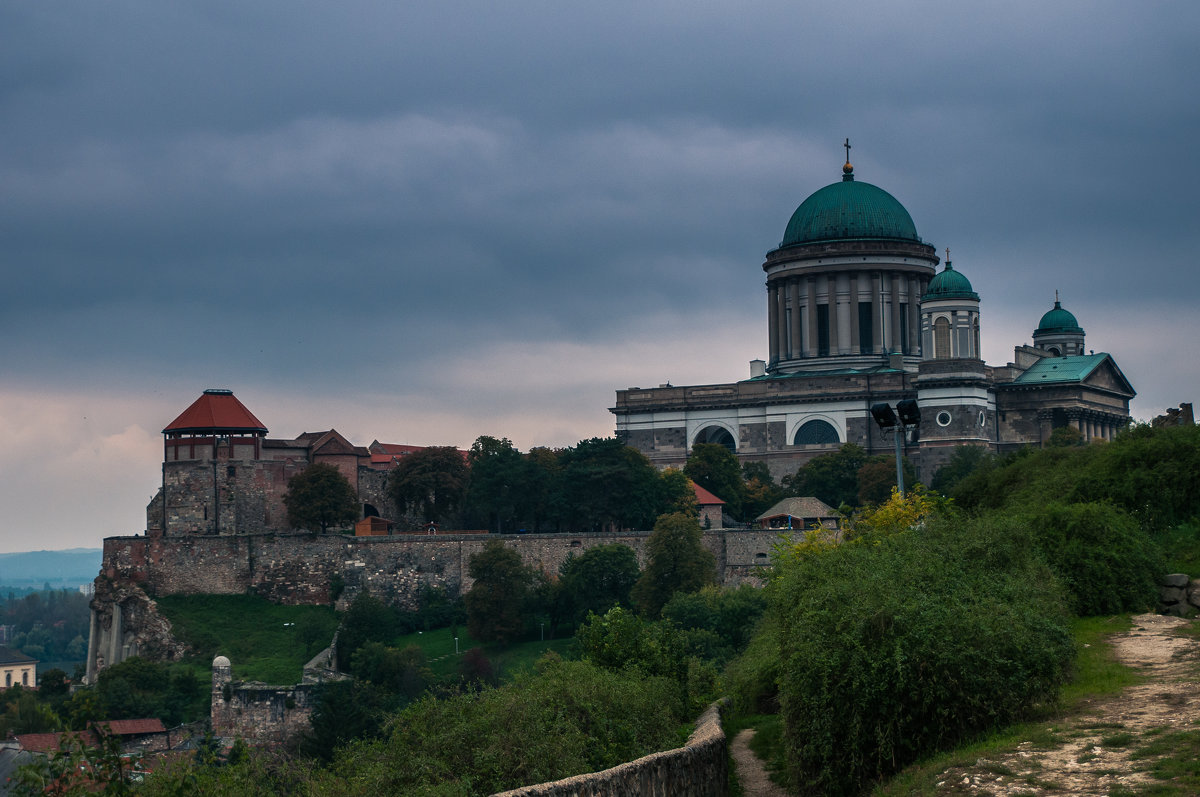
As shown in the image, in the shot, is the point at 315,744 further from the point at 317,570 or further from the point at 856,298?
the point at 856,298

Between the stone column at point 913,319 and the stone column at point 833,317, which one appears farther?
the stone column at point 913,319

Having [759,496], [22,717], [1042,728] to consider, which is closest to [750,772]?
[1042,728]

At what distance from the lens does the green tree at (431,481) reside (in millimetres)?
73438

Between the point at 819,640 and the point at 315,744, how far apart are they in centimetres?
3694

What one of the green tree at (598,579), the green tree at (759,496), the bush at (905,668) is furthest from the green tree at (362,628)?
the bush at (905,668)

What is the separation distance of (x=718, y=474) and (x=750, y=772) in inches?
2222

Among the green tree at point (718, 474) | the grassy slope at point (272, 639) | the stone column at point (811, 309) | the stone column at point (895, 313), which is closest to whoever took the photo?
the grassy slope at point (272, 639)

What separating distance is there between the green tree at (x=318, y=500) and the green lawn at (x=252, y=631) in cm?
424

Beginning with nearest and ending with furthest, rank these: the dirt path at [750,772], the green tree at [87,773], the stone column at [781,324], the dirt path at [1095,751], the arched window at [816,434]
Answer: the dirt path at [1095,751]
the green tree at [87,773]
the dirt path at [750,772]
the arched window at [816,434]
the stone column at [781,324]

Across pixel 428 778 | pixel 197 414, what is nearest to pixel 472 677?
pixel 197 414

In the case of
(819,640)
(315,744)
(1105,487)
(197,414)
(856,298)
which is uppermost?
(856,298)

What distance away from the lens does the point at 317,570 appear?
224ft

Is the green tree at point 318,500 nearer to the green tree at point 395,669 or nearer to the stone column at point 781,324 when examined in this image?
the green tree at point 395,669

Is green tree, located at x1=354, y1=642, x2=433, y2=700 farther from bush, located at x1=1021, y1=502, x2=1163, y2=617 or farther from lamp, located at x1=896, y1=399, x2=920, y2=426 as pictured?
bush, located at x1=1021, y1=502, x2=1163, y2=617
